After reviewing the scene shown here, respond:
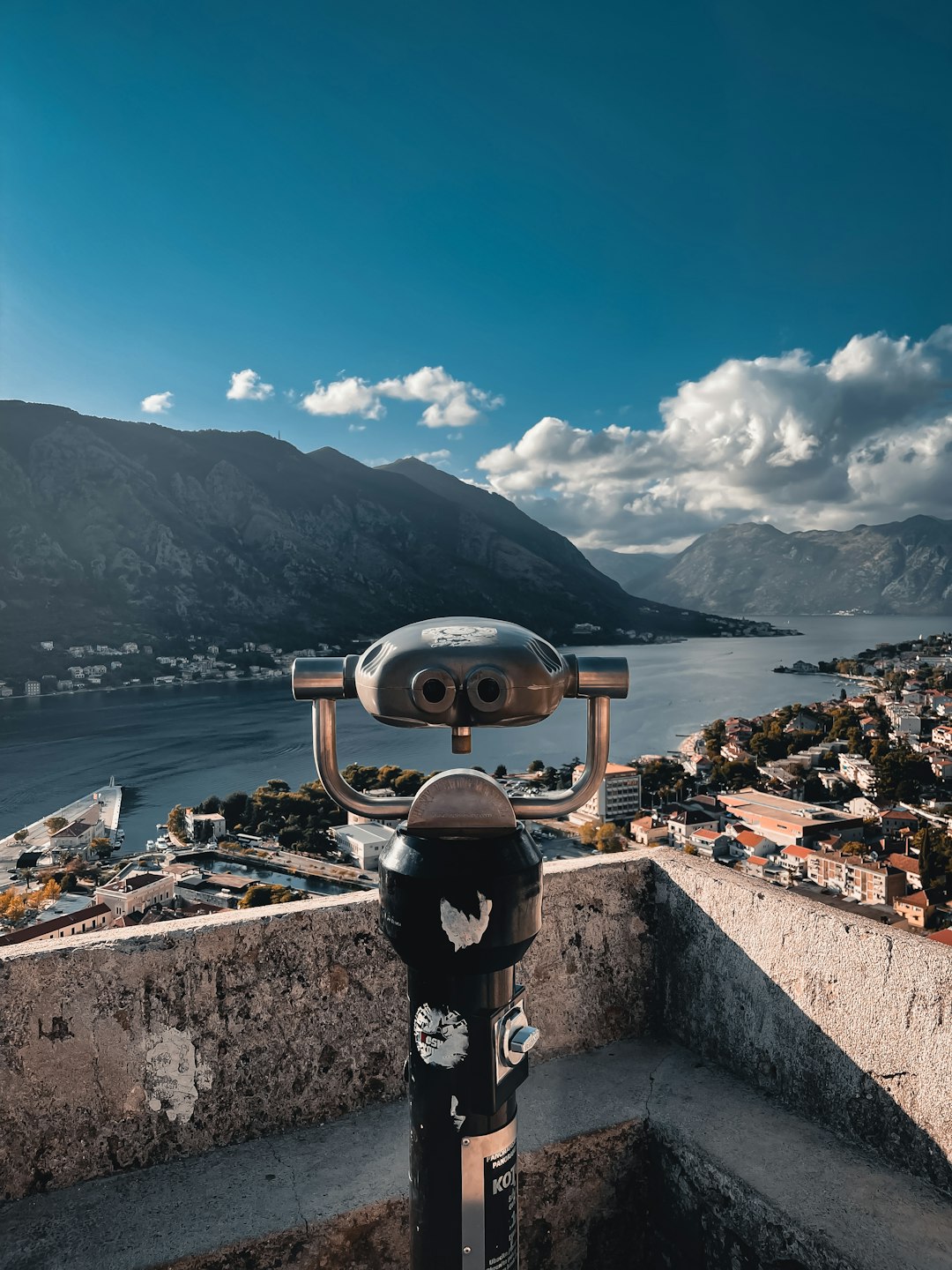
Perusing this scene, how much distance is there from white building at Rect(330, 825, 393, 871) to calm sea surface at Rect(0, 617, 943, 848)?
252cm

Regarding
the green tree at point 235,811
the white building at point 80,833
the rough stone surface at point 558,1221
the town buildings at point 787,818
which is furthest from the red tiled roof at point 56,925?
the town buildings at point 787,818

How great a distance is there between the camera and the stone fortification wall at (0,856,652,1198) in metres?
1.32

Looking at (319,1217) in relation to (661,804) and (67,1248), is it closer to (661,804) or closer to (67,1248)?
(67,1248)

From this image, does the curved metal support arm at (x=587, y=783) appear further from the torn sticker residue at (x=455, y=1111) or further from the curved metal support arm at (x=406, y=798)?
the torn sticker residue at (x=455, y=1111)

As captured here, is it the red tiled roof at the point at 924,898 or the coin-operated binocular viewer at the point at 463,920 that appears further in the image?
the red tiled roof at the point at 924,898

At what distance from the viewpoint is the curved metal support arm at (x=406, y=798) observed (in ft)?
3.15

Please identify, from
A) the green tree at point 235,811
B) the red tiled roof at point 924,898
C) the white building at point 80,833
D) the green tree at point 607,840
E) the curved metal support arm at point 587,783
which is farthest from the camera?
the green tree at point 235,811

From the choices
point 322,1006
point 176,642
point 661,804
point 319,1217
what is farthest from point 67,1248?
point 176,642

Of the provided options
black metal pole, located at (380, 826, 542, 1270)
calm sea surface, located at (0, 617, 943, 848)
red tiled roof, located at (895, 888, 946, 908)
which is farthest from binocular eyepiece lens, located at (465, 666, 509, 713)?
calm sea surface, located at (0, 617, 943, 848)

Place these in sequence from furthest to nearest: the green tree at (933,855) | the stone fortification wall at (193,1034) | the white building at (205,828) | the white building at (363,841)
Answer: the white building at (205,828)
the green tree at (933,855)
the white building at (363,841)
the stone fortification wall at (193,1034)

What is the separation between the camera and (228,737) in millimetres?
29516

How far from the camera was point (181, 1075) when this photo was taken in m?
1.42

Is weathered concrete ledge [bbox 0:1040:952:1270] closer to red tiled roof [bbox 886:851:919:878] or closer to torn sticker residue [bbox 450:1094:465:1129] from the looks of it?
torn sticker residue [bbox 450:1094:465:1129]

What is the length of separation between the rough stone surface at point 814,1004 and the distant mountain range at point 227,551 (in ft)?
139
